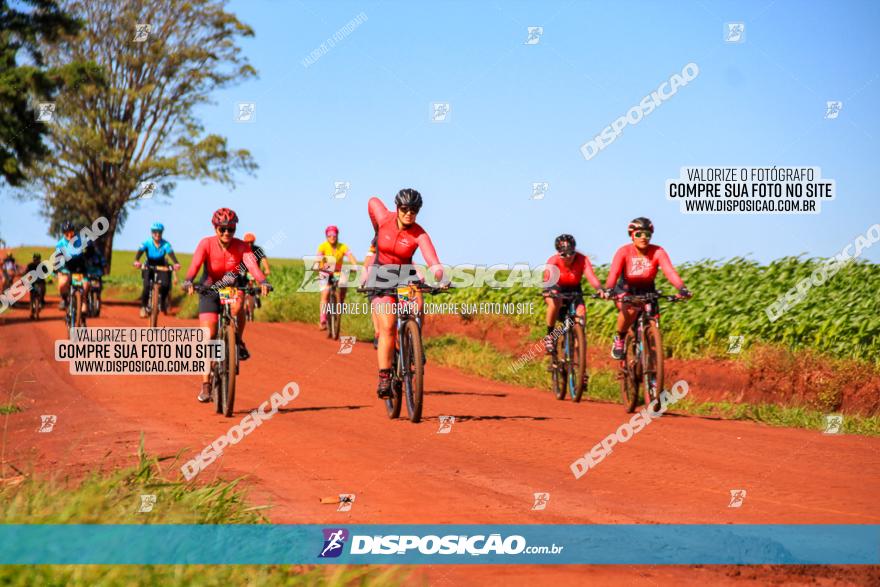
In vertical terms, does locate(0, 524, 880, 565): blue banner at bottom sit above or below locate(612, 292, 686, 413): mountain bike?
below

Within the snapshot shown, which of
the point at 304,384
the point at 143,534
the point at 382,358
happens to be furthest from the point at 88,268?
the point at 143,534

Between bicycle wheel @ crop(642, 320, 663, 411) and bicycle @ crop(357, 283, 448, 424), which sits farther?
bicycle wheel @ crop(642, 320, 663, 411)

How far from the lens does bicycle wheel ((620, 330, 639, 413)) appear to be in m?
12.5

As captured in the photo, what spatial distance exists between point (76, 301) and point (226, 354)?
30.4ft

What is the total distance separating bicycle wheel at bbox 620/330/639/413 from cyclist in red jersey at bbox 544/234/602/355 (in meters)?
1.41

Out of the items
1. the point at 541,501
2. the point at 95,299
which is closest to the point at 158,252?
the point at 95,299

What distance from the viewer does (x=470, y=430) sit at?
33.9ft

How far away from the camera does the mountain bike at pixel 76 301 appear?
19.2 metres

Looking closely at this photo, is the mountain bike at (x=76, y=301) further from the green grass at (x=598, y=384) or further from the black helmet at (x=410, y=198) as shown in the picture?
the black helmet at (x=410, y=198)

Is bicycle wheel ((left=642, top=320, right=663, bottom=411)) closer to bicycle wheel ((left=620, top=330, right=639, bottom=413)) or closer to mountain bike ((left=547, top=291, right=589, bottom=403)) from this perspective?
bicycle wheel ((left=620, top=330, right=639, bottom=413))

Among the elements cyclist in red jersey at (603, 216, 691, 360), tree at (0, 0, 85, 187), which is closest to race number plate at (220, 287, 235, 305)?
cyclist in red jersey at (603, 216, 691, 360)

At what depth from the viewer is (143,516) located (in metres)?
5.14

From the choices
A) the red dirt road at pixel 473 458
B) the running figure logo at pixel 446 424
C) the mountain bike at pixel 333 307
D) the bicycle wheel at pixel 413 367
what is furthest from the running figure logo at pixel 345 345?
the bicycle wheel at pixel 413 367

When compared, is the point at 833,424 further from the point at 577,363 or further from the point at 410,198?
the point at 410,198
